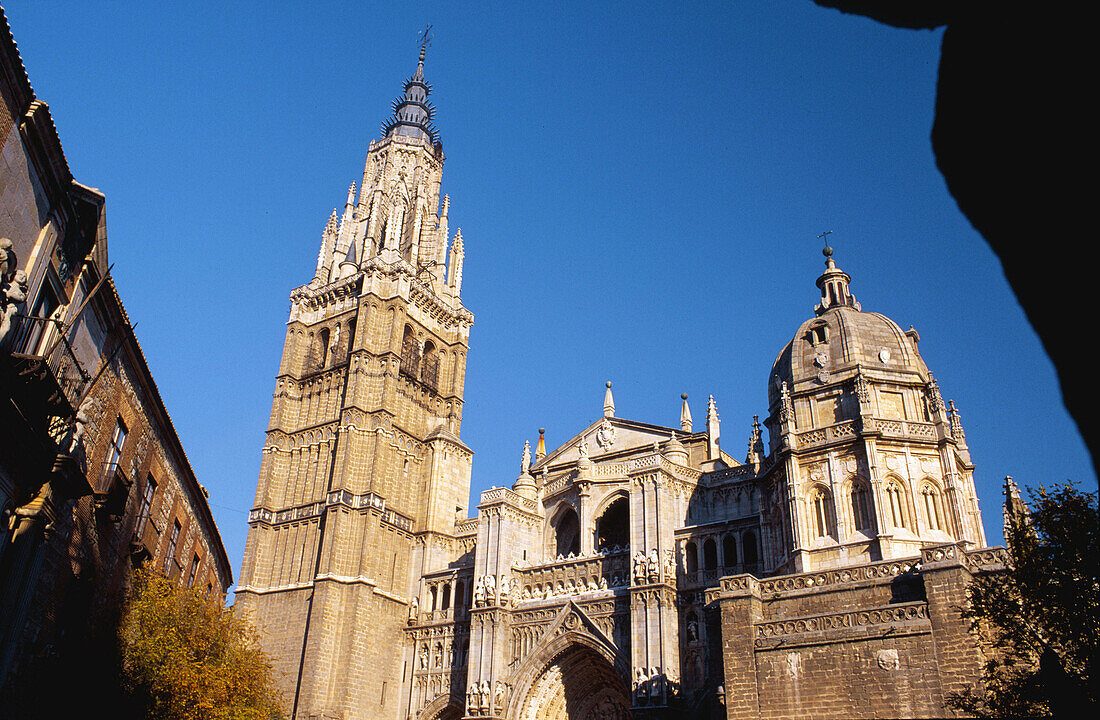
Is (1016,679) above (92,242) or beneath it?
beneath

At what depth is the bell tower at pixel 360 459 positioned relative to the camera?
37.6 metres

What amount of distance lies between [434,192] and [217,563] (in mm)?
31145

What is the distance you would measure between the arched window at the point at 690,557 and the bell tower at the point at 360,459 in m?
14.6

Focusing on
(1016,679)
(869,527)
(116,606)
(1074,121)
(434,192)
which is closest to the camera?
(1074,121)

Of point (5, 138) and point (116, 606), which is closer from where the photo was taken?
point (5, 138)

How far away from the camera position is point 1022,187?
2.61 m

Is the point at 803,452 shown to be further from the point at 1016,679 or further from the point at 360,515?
the point at 360,515

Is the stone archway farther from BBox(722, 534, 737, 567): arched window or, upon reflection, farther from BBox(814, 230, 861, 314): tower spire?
BBox(814, 230, 861, 314): tower spire

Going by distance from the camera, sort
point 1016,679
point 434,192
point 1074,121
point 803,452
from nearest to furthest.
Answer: point 1074,121
point 1016,679
point 803,452
point 434,192

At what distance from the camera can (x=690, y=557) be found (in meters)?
32.5

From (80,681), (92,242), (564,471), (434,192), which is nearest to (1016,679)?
(80,681)

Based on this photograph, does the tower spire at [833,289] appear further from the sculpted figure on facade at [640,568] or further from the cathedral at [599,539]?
the sculpted figure on facade at [640,568]

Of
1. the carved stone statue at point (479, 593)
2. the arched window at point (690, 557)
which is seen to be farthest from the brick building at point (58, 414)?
the arched window at point (690, 557)

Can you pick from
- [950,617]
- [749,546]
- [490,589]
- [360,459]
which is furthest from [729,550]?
[360,459]
